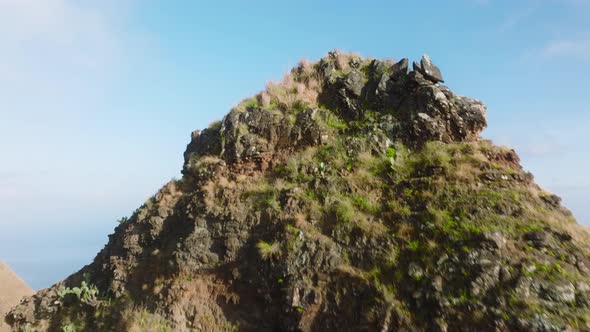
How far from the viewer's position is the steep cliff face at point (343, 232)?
10.3m

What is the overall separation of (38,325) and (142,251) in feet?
16.5

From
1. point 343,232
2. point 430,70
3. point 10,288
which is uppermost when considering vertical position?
point 430,70

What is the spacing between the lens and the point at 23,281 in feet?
85.3

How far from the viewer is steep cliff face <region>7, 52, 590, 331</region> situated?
10.3 m

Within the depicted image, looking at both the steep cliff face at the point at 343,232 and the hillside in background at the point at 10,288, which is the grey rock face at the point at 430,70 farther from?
the hillside in background at the point at 10,288

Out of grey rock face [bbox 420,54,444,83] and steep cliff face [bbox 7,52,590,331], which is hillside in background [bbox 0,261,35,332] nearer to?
steep cliff face [bbox 7,52,590,331]

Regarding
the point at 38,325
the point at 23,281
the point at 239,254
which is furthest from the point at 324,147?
the point at 23,281

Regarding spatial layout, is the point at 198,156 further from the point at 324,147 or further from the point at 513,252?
the point at 513,252

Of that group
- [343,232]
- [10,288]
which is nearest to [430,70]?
[343,232]

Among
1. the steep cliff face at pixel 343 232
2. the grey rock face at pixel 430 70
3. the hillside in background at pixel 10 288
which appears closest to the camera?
the steep cliff face at pixel 343 232

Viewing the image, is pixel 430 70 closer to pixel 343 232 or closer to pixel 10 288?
pixel 343 232

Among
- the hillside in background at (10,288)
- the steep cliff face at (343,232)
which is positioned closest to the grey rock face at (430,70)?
the steep cliff face at (343,232)

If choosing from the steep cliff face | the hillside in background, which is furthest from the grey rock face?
the hillside in background

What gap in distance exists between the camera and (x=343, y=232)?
12969mm
